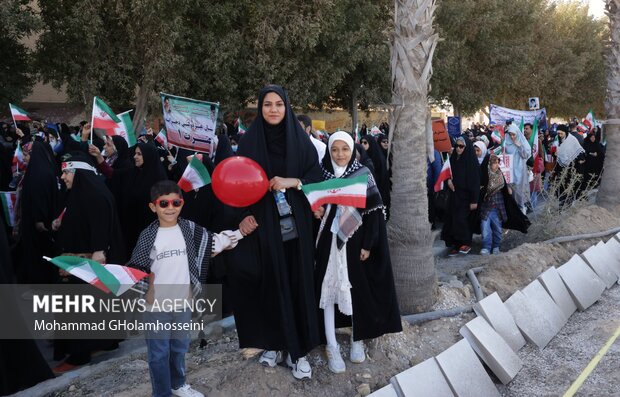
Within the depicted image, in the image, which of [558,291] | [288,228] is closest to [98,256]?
[288,228]

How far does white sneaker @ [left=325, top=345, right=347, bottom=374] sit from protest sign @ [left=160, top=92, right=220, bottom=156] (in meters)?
2.70

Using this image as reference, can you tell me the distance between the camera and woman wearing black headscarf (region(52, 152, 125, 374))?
4016 mm

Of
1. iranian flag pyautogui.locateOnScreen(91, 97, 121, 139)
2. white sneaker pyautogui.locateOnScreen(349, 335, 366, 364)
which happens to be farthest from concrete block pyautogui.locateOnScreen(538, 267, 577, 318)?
iranian flag pyautogui.locateOnScreen(91, 97, 121, 139)

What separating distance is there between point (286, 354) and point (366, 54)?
45.6ft

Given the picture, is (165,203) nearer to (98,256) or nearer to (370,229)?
(370,229)

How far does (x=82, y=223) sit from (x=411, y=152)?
8.77 ft

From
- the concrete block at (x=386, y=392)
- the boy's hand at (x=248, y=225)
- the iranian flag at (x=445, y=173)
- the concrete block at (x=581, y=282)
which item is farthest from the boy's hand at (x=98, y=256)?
the iranian flag at (x=445, y=173)

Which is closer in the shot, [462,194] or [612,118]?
[462,194]

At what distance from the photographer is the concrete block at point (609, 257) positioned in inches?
243

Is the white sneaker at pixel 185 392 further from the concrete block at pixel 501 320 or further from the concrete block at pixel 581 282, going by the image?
the concrete block at pixel 581 282

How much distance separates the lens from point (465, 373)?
3559 mm

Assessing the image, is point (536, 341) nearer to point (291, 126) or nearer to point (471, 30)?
point (291, 126)

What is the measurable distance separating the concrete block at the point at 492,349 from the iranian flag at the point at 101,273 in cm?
250

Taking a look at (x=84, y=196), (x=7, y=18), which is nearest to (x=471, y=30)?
(x=7, y=18)
